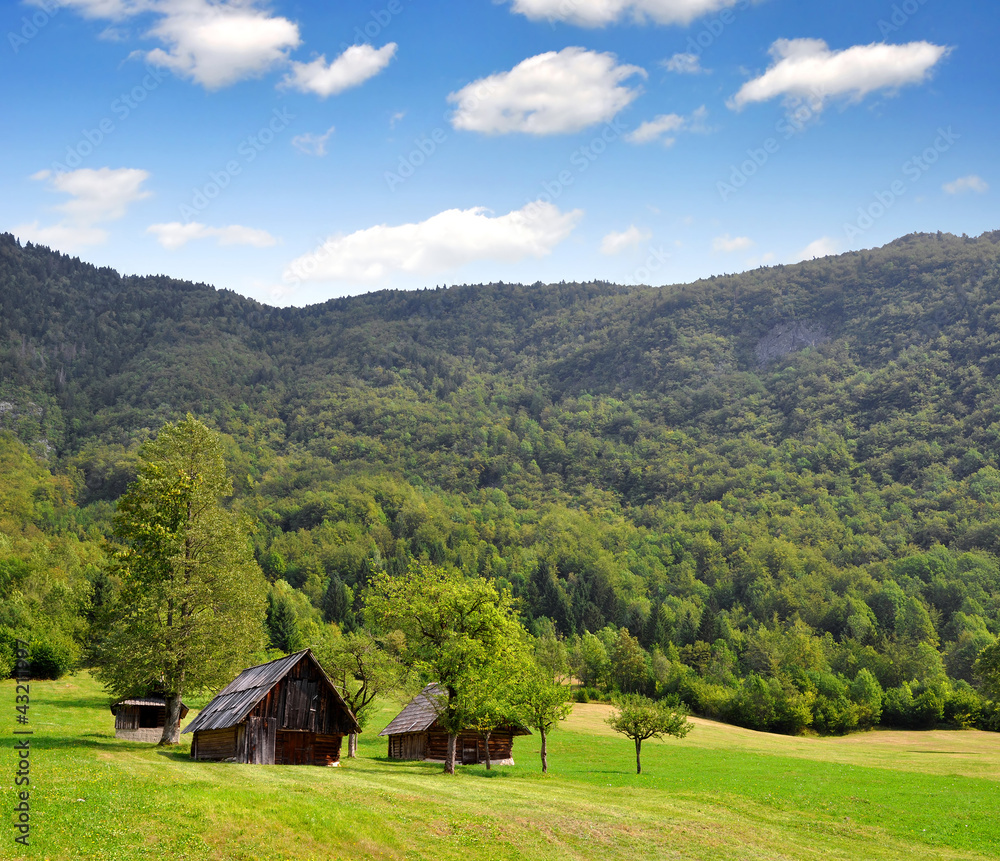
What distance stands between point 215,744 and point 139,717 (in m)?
17.5

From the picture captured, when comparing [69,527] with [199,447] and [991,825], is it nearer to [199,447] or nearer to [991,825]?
[199,447]

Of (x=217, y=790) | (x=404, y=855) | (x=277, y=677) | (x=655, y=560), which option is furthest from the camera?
(x=655, y=560)

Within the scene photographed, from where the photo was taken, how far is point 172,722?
133 feet

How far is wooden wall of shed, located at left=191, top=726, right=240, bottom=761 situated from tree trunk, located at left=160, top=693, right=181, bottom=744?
1.70 m

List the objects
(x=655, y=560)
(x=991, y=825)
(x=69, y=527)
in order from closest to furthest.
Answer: (x=991, y=825)
(x=69, y=527)
(x=655, y=560)

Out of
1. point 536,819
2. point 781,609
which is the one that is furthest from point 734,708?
point 536,819

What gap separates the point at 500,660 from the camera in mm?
45000

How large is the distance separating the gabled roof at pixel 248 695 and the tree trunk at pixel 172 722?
41.4 inches

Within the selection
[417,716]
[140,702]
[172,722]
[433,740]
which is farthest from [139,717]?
[433,740]

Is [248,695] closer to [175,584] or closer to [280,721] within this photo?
[280,721]

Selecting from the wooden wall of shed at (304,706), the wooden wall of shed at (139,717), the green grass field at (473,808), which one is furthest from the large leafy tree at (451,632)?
the wooden wall of shed at (139,717)

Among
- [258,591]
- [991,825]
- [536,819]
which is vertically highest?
[258,591]

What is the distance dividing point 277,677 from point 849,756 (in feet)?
178

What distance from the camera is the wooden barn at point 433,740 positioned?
52.1m
